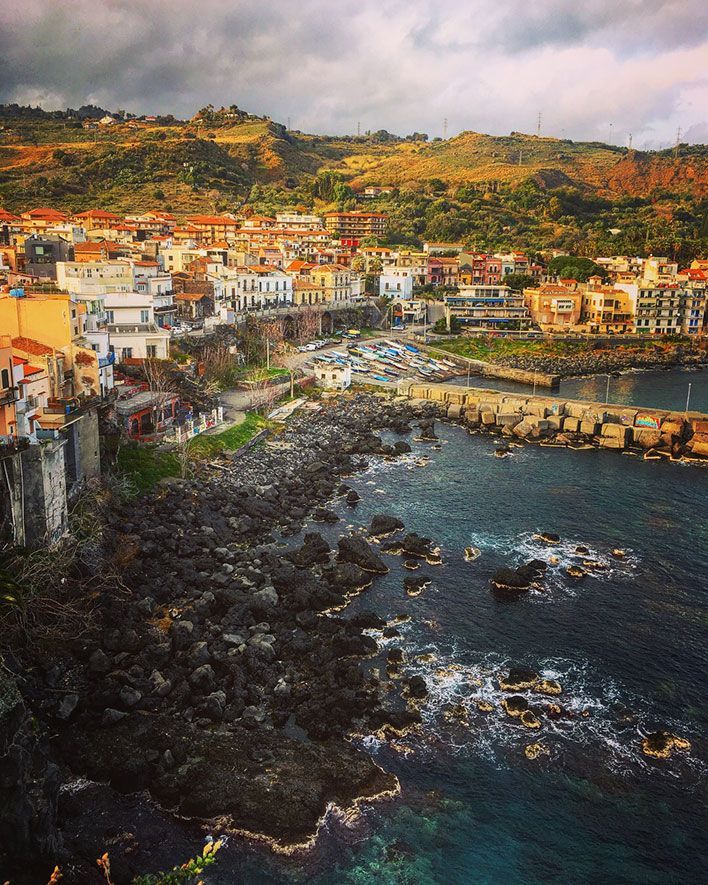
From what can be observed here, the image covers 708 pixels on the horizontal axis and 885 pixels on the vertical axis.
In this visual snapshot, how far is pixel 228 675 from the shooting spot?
68.6 ft

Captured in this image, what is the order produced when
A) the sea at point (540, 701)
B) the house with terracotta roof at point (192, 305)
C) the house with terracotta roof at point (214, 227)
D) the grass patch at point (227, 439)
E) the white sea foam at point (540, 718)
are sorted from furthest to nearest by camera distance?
1. the house with terracotta roof at point (214, 227)
2. the house with terracotta roof at point (192, 305)
3. the grass patch at point (227, 439)
4. the white sea foam at point (540, 718)
5. the sea at point (540, 701)

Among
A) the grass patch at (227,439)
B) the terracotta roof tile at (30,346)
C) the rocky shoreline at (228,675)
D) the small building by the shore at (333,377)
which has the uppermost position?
the terracotta roof tile at (30,346)

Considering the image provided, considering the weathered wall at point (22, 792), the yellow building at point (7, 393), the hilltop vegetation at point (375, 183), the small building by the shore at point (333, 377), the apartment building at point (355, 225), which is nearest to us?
the weathered wall at point (22, 792)

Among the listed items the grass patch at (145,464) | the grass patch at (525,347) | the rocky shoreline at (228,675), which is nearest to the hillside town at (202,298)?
the grass patch at (145,464)

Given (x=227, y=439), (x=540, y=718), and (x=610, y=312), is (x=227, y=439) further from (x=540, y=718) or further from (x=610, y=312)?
(x=610, y=312)

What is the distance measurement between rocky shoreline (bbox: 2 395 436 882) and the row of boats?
3157cm

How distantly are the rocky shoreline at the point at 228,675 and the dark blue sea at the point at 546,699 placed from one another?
3.14 ft

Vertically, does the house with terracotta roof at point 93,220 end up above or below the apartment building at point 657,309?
above

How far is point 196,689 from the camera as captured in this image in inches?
798

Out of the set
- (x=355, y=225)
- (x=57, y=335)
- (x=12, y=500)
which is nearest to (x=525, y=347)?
(x=355, y=225)

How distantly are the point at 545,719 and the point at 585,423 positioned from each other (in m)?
32.1

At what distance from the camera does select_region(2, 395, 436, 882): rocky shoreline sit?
17125 millimetres

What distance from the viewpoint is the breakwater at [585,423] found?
4594cm

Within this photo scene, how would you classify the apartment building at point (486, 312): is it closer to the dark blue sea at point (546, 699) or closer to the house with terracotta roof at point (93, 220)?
the house with terracotta roof at point (93, 220)
